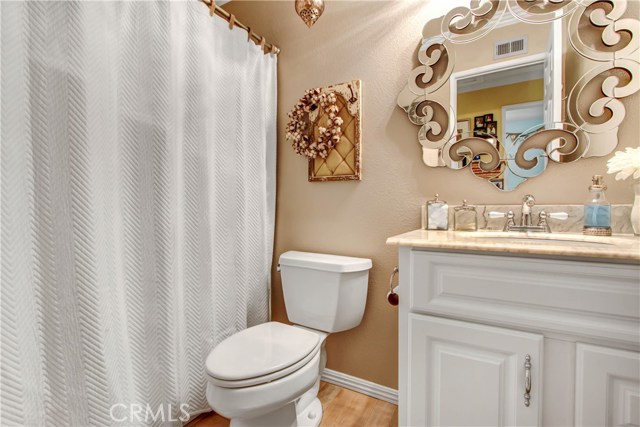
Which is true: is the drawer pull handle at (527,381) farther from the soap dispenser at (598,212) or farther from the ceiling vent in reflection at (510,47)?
the ceiling vent in reflection at (510,47)

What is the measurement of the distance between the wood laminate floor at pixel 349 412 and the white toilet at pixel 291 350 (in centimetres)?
8

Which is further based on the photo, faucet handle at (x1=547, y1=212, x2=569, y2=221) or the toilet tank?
the toilet tank

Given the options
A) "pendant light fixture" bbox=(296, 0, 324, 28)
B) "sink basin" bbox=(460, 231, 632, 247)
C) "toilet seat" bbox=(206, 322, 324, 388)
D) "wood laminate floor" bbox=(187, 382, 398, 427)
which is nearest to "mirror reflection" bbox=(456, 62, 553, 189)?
"sink basin" bbox=(460, 231, 632, 247)

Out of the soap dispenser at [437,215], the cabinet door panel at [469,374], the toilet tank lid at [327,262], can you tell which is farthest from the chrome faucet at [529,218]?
the toilet tank lid at [327,262]

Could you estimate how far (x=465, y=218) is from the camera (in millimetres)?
1283

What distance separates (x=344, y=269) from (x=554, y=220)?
85cm

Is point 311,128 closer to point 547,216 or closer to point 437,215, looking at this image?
point 437,215

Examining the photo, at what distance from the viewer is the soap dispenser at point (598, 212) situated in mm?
1053

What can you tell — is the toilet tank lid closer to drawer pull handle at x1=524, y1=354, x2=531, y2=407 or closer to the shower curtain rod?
drawer pull handle at x1=524, y1=354, x2=531, y2=407

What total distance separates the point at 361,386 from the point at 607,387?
1104mm

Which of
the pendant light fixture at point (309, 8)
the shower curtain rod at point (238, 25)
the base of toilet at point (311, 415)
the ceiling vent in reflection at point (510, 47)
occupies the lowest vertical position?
the base of toilet at point (311, 415)

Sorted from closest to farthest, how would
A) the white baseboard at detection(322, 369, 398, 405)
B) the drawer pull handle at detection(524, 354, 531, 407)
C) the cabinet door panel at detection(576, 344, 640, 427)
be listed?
the cabinet door panel at detection(576, 344, 640, 427)
the drawer pull handle at detection(524, 354, 531, 407)
the white baseboard at detection(322, 369, 398, 405)

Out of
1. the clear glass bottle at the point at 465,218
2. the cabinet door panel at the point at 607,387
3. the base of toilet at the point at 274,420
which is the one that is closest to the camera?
the cabinet door panel at the point at 607,387

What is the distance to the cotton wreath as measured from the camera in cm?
162
